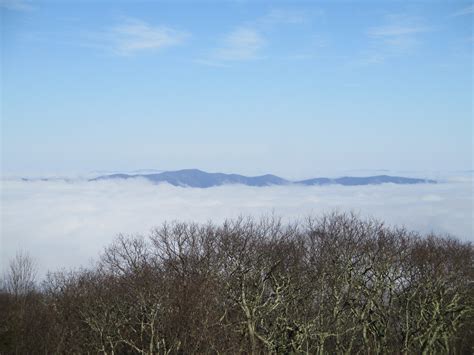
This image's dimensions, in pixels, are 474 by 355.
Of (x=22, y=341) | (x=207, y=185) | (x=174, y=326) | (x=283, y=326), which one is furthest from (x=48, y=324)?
(x=207, y=185)

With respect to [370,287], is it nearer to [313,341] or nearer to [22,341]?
[313,341]

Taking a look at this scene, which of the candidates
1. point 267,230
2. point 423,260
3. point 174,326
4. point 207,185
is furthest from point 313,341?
point 207,185

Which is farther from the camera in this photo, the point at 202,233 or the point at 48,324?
the point at 202,233

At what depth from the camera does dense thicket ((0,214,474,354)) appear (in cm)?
3341

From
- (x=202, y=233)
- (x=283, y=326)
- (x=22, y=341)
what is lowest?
(x=22, y=341)

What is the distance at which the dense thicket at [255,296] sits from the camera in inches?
1315

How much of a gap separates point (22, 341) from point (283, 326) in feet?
53.3

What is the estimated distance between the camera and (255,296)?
113 ft

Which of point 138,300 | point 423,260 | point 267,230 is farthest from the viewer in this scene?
point 267,230

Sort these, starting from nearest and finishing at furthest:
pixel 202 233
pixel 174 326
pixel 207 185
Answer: pixel 174 326 < pixel 202 233 < pixel 207 185

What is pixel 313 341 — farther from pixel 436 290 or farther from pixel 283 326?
pixel 436 290

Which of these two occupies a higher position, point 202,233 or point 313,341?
point 202,233

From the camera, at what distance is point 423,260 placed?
46.8 metres

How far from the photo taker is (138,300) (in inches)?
1430
